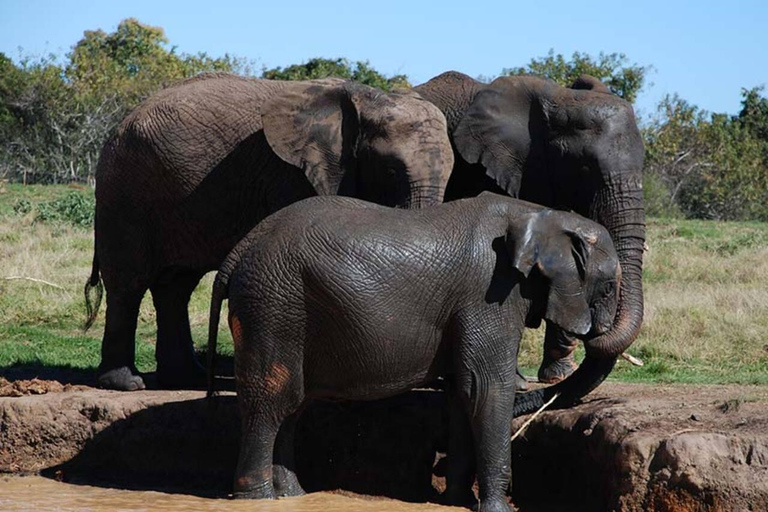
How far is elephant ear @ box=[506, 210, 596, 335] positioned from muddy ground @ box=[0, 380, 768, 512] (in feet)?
2.10

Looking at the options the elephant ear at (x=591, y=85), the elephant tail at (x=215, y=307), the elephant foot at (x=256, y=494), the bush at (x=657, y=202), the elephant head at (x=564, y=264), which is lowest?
the elephant foot at (x=256, y=494)

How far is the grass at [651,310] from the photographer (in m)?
11.3

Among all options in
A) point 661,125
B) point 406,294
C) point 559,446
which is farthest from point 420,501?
point 661,125

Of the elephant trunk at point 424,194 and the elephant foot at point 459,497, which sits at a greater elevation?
the elephant trunk at point 424,194

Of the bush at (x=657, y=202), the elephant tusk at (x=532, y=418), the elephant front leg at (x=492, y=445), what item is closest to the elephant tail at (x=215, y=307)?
the elephant front leg at (x=492, y=445)

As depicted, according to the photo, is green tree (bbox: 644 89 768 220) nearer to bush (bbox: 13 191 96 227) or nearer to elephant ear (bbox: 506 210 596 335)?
bush (bbox: 13 191 96 227)

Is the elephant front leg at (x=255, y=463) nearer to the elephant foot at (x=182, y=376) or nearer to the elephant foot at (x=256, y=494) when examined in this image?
the elephant foot at (x=256, y=494)

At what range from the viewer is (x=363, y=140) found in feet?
30.6

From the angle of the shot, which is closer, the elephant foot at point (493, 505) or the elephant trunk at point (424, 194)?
the elephant foot at point (493, 505)

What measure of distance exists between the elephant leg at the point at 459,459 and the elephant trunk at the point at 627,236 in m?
1.11

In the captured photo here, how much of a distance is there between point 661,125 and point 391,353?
2775 cm

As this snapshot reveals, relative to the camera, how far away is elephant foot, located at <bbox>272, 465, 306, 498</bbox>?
792cm

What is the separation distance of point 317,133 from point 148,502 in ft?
9.07

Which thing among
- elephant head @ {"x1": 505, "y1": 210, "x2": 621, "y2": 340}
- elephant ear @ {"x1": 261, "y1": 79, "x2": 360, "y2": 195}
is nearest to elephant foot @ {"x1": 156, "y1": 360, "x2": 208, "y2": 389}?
elephant ear @ {"x1": 261, "y1": 79, "x2": 360, "y2": 195}
